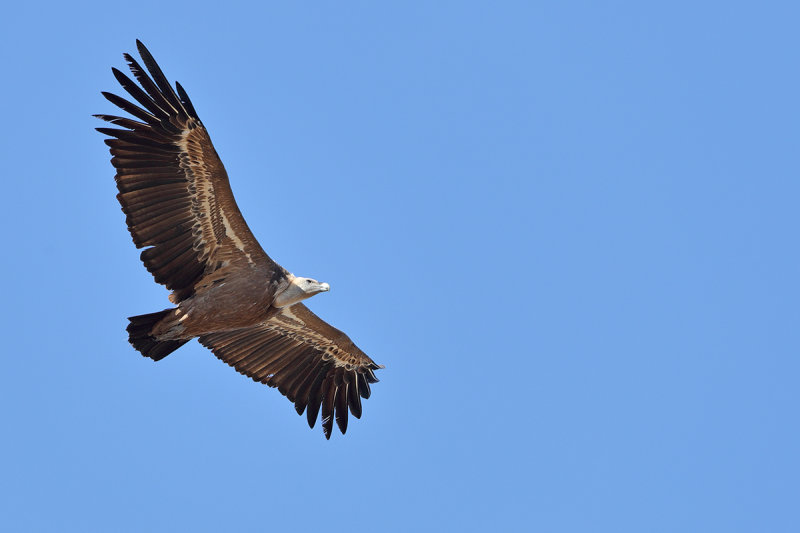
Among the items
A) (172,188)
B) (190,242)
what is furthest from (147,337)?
(172,188)

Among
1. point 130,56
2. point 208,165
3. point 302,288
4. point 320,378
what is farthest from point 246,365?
point 130,56

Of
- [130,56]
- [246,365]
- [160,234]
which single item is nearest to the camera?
[130,56]

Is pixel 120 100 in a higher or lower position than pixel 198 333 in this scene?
higher

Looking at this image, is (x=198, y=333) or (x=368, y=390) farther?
(x=368, y=390)

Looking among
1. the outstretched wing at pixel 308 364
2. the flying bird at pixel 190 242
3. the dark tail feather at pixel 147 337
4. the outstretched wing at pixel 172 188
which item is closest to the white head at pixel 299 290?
the flying bird at pixel 190 242

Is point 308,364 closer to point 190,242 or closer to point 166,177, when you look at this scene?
point 190,242

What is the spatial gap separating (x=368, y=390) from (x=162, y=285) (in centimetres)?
478

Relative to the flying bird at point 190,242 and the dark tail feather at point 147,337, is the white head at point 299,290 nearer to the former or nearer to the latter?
the flying bird at point 190,242

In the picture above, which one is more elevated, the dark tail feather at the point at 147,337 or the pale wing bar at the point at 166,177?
the pale wing bar at the point at 166,177

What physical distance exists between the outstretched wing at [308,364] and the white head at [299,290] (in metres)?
1.71

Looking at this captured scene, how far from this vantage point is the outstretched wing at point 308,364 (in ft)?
75.4

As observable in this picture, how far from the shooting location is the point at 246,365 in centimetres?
2311

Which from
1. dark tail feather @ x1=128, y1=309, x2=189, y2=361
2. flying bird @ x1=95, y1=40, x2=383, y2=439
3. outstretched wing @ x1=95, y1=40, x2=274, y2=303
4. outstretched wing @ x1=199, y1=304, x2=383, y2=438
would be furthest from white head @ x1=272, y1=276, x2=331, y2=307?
dark tail feather @ x1=128, y1=309, x2=189, y2=361

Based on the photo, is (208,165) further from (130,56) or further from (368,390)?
(368,390)
